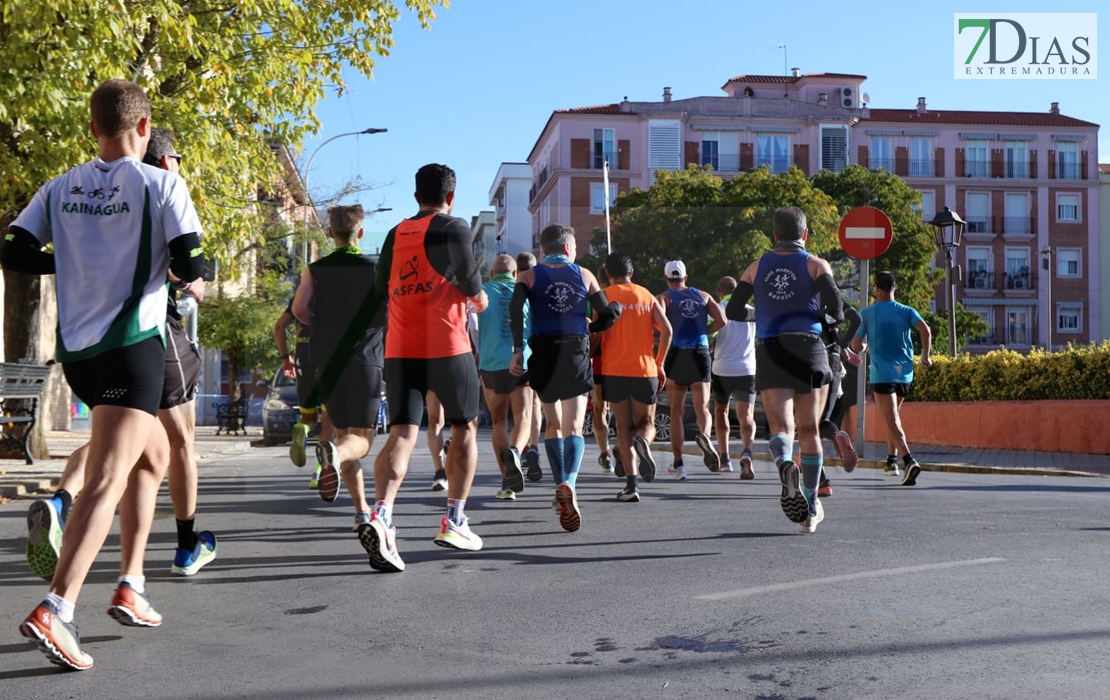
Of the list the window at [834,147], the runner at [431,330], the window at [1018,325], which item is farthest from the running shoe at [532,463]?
the window at [1018,325]

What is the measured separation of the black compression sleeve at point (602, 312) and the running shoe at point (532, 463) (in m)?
3.47

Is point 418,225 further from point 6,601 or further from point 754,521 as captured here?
point 754,521

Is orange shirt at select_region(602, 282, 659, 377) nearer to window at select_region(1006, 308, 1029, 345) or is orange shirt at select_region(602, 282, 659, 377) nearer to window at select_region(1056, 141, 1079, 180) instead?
window at select_region(1006, 308, 1029, 345)

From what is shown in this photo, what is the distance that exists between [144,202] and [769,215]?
50771 mm

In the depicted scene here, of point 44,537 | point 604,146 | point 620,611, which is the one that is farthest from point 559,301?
point 604,146

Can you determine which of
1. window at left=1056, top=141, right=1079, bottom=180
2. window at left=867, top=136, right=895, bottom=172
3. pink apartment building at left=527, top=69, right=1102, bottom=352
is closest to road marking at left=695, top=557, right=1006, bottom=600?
pink apartment building at left=527, top=69, right=1102, bottom=352

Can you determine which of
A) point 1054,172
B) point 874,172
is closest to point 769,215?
point 874,172

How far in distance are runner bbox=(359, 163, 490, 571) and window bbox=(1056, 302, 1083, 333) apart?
78.1m

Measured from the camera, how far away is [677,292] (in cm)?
1256

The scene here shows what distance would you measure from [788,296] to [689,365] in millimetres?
4542

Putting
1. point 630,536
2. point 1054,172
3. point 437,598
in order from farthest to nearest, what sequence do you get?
point 1054,172 → point 630,536 → point 437,598

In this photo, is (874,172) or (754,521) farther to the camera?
(874,172)

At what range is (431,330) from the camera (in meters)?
6.81

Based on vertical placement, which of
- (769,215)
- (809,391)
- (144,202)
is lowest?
(809,391)
